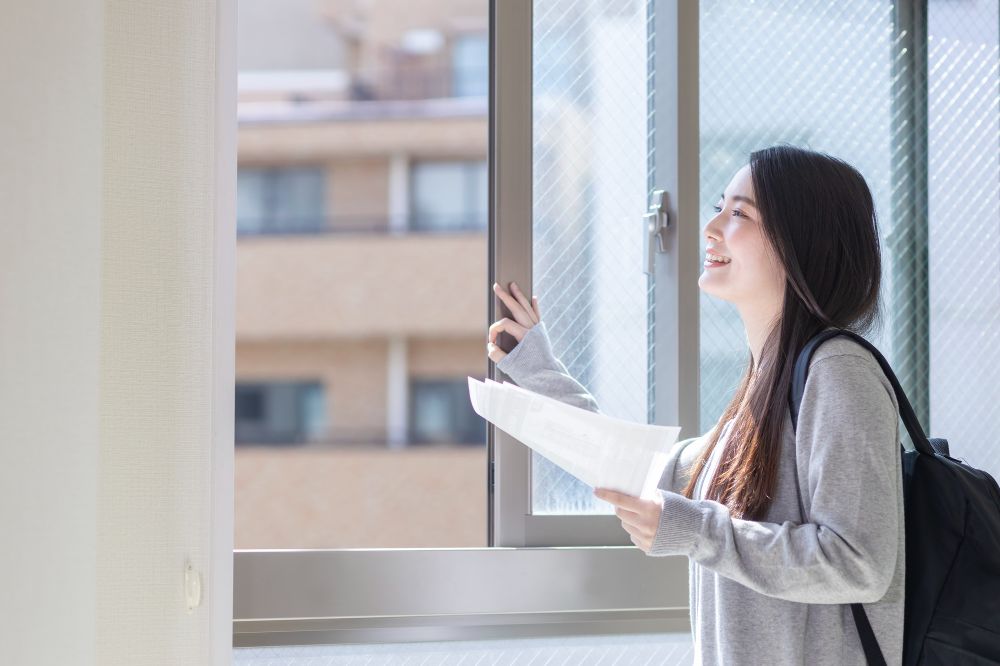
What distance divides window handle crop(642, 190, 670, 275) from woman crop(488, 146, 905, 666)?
229 millimetres

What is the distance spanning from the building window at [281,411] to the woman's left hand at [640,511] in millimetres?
10164

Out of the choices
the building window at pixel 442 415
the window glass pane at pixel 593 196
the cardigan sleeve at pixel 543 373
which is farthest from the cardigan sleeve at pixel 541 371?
the building window at pixel 442 415

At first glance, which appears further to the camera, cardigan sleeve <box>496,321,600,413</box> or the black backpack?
cardigan sleeve <box>496,321,600,413</box>

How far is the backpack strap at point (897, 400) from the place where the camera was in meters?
0.92

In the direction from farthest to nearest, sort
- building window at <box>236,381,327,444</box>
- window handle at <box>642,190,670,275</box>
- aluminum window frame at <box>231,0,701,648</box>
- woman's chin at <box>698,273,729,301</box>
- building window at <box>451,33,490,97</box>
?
building window at <box>236,381,327,444</box>
building window at <box>451,33,490,97</box>
window handle at <box>642,190,670,275</box>
aluminum window frame at <box>231,0,701,648</box>
woman's chin at <box>698,273,729,301</box>

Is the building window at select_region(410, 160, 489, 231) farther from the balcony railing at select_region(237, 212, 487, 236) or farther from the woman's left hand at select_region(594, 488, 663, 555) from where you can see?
the woman's left hand at select_region(594, 488, 663, 555)

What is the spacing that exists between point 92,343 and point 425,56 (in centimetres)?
1011

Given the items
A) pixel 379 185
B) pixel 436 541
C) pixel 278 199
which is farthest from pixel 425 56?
pixel 436 541

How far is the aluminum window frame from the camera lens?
4.05 feet

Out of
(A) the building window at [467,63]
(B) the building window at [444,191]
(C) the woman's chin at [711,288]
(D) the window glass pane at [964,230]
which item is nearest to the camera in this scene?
(C) the woman's chin at [711,288]

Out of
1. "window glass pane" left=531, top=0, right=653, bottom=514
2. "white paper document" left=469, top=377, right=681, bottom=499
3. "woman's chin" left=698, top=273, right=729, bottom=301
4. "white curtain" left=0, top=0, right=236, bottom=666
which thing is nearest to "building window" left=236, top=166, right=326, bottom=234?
"window glass pane" left=531, top=0, right=653, bottom=514

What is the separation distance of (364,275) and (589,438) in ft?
31.2

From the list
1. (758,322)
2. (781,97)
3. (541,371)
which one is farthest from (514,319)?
(781,97)

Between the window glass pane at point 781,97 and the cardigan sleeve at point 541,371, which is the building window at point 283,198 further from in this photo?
the cardigan sleeve at point 541,371
